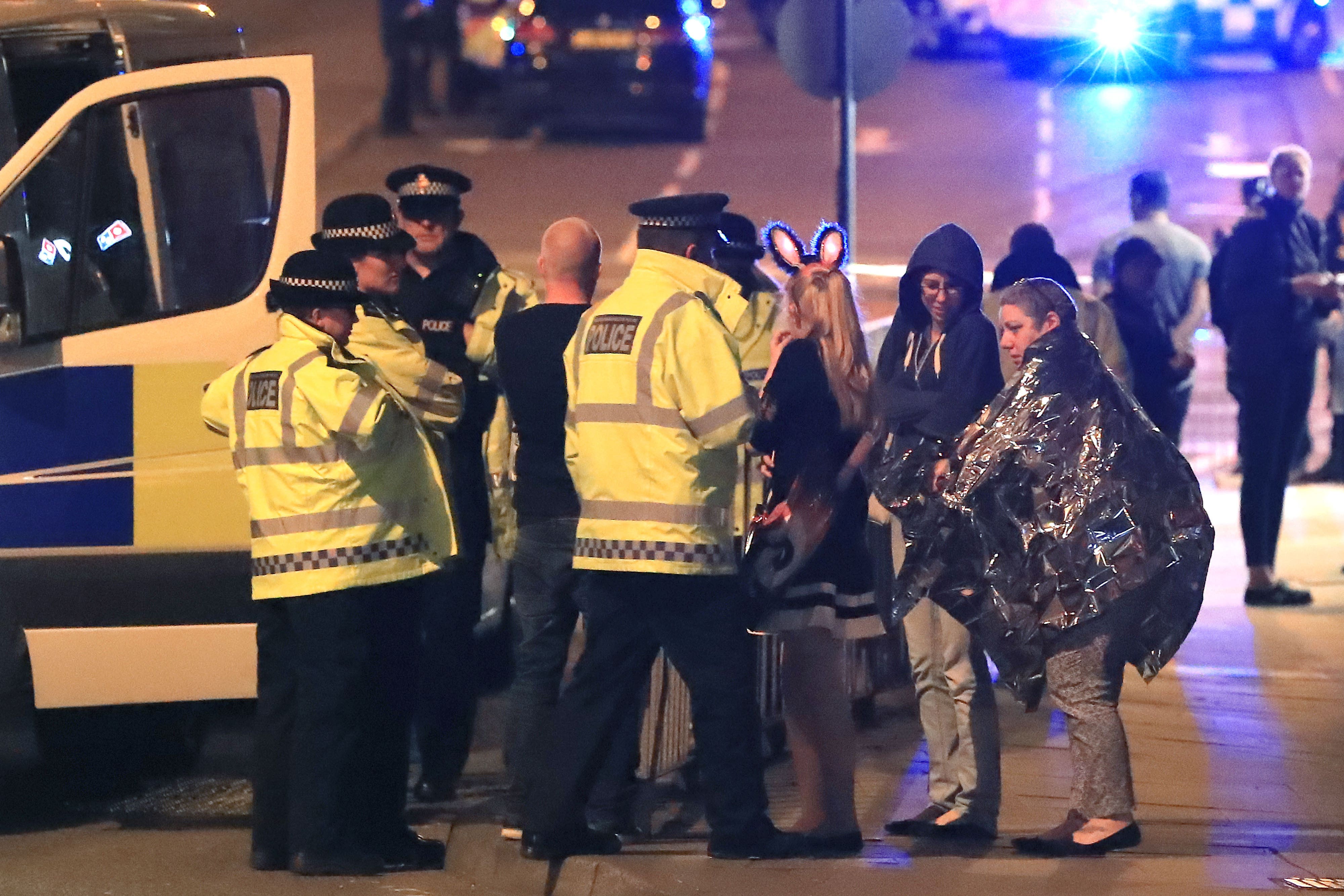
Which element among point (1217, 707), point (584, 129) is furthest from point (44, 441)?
point (584, 129)

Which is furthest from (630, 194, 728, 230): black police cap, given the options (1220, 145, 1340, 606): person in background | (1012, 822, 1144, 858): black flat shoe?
(1220, 145, 1340, 606): person in background

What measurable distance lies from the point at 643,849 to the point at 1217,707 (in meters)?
2.62

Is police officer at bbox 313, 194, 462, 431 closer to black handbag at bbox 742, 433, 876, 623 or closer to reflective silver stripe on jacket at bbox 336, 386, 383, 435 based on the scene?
reflective silver stripe on jacket at bbox 336, 386, 383, 435

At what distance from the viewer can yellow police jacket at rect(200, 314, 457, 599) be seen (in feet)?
19.2

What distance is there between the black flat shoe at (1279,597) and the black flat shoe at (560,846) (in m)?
4.48

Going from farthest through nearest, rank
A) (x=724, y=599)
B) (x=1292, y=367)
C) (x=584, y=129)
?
(x=584, y=129) < (x=1292, y=367) < (x=724, y=599)

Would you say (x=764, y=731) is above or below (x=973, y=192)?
below

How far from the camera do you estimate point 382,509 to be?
5.94m

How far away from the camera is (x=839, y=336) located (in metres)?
5.96

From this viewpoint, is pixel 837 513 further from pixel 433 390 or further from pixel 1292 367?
pixel 1292 367

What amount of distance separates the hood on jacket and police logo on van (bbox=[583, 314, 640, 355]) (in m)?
0.88

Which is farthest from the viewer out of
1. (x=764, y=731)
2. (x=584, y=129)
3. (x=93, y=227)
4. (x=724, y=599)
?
(x=584, y=129)

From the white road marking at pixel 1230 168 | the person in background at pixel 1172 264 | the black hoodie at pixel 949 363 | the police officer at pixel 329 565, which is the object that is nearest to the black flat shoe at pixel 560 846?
the police officer at pixel 329 565

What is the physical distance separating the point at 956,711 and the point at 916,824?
1.14 ft
